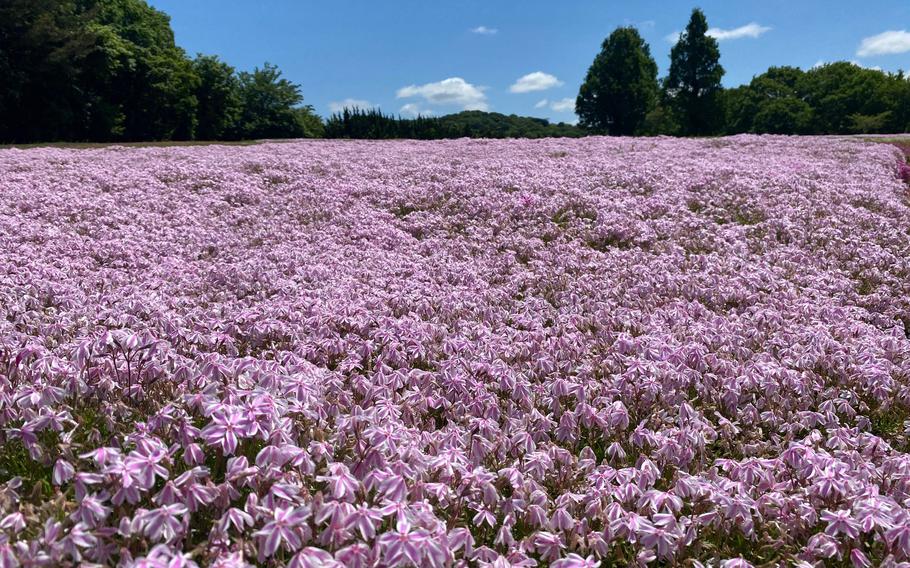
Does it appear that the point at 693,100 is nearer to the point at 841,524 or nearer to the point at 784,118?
the point at 784,118

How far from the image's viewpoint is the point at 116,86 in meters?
57.6

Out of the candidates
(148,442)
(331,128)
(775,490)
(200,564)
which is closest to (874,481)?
(775,490)

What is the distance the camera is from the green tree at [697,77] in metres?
77.8

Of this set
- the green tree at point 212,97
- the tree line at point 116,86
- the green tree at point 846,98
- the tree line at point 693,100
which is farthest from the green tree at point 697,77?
the green tree at point 212,97

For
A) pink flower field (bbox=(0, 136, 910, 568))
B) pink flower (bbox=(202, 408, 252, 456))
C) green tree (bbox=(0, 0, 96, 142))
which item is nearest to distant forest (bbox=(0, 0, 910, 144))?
green tree (bbox=(0, 0, 96, 142))

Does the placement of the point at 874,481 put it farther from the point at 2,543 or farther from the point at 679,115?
the point at 679,115

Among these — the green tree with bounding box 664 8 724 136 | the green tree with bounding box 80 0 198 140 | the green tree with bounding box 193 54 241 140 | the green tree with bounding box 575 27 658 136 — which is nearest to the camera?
the green tree with bounding box 80 0 198 140

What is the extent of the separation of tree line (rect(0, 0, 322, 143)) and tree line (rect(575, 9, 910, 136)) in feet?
128

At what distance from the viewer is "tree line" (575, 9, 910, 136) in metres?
78.2

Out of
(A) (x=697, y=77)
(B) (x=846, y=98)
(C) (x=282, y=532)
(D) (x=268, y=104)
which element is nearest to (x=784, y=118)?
(B) (x=846, y=98)

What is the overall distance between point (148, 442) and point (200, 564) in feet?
2.23

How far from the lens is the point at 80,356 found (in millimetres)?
4766

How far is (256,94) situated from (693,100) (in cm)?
5336

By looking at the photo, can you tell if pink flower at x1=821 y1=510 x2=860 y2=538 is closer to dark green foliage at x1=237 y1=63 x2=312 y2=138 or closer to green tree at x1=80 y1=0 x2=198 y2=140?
green tree at x1=80 y1=0 x2=198 y2=140
